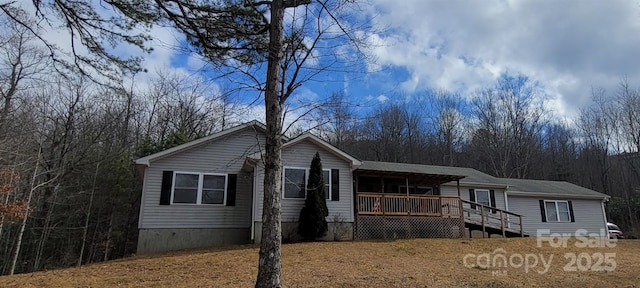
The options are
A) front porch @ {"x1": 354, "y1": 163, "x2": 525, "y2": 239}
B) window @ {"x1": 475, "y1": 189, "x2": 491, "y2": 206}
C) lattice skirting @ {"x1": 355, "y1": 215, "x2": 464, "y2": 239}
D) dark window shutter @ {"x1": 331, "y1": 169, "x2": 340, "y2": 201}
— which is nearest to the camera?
dark window shutter @ {"x1": 331, "y1": 169, "x2": 340, "y2": 201}

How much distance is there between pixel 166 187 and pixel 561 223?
19581 mm

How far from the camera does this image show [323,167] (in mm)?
13844

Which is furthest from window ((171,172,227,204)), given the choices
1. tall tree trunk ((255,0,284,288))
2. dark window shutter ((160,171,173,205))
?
tall tree trunk ((255,0,284,288))

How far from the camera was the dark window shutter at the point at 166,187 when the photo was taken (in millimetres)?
12805

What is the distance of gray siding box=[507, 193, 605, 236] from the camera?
18922mm

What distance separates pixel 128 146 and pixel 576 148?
124 ft

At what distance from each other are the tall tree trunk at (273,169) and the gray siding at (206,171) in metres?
6.70

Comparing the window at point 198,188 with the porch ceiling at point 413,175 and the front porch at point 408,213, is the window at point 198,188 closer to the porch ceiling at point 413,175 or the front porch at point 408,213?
the front porch at point 408,213

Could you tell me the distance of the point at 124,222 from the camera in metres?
18.9

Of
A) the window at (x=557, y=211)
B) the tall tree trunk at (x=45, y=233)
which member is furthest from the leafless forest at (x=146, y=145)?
the window at (x=557, y=211)

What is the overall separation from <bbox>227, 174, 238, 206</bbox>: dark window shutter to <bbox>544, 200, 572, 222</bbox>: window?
16.3m

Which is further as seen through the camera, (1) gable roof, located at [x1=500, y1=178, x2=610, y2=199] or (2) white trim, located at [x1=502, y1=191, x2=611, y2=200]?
(1) gable roof, located at [x1=500, y1=178, x2=610, y2=199]

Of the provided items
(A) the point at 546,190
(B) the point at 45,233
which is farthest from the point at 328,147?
(A) the point at 546,190

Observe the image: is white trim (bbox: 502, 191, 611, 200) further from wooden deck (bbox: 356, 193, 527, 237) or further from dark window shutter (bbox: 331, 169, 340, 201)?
dark window shutter (bbox: 331, 169, 340, 201)
